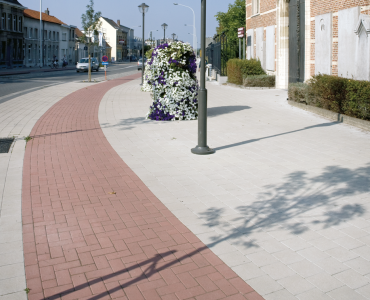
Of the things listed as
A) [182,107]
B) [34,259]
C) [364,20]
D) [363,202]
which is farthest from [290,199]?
[364,20]

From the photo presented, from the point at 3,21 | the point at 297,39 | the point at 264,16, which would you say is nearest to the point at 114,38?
the point at 3,21

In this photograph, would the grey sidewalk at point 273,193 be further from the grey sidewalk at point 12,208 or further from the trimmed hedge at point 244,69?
the trimmed hedge at point 244,69

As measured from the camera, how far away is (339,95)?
1169cm

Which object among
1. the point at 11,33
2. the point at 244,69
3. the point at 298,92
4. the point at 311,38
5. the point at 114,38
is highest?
the point at 114,38

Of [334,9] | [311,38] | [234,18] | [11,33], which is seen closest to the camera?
[334,9]

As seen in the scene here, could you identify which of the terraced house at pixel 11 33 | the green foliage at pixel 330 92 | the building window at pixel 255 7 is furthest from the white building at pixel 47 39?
the green foliage at pixel 330 92

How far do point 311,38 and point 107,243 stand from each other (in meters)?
14.4

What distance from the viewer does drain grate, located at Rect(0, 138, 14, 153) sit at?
29.1ft

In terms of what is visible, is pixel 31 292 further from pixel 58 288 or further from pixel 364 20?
pixel 364 20

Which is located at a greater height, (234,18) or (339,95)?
(234,18)

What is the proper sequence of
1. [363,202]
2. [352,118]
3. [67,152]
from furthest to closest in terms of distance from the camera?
1. [352,118]
2. [67,152]
3. [363,202]

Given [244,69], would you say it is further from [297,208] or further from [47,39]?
[47,39]

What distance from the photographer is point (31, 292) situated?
3.60m

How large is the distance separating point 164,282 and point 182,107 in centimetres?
Result: 893
